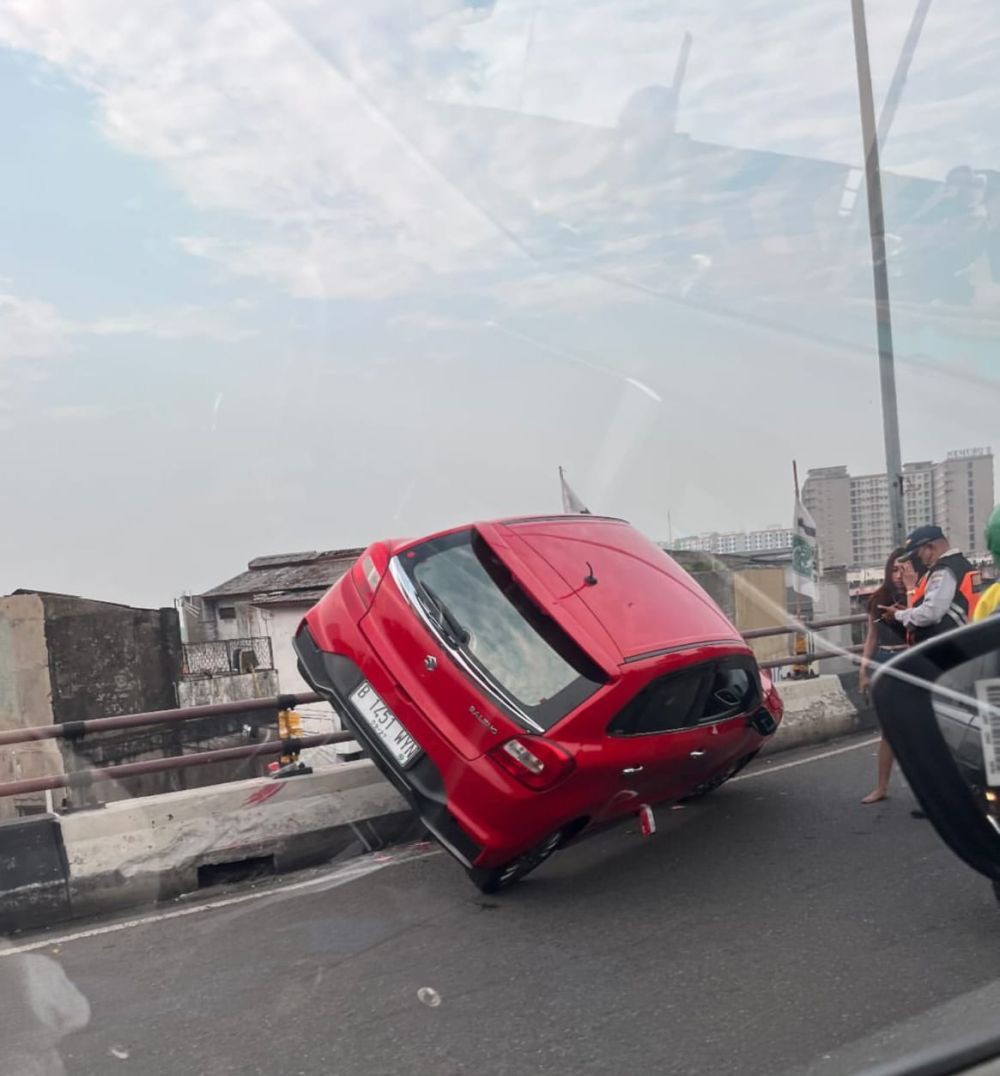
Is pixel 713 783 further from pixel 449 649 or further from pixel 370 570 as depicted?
pixel 370 570

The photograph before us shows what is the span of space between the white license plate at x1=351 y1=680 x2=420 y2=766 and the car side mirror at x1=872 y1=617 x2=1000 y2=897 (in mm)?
3134

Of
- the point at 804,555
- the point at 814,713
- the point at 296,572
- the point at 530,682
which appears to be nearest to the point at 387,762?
the point at 530,682

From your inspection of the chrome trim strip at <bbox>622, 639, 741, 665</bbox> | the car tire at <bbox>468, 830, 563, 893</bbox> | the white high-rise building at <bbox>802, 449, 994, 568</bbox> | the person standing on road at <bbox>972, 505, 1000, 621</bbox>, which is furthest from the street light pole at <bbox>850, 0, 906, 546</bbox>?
the car tire at <bbox>468, 830, 563, 893</bbox>

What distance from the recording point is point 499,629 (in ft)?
16.4

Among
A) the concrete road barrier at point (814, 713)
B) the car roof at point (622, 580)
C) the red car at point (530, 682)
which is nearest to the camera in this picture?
the red car at point (530, 682)

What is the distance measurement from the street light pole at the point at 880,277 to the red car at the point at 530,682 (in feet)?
3.52

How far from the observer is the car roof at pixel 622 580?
16.5 feet

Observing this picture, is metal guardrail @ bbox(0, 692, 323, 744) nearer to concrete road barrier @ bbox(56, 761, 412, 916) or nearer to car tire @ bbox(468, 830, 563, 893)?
concrete road barrier @ bbox(56, 761, 412, 916)

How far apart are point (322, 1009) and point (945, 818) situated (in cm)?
256

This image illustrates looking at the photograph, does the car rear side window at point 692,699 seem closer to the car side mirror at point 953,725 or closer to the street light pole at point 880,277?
the street light pole at point 880,277

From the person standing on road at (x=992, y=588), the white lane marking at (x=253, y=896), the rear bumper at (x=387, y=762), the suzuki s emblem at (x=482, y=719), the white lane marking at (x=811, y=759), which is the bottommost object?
the white lane marking at (x=811, y=759)

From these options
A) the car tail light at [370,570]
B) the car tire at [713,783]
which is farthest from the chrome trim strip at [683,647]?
the car tail light at [370,570]

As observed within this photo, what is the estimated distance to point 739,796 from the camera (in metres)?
6.82

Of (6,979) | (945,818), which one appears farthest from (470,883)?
(945,818)
